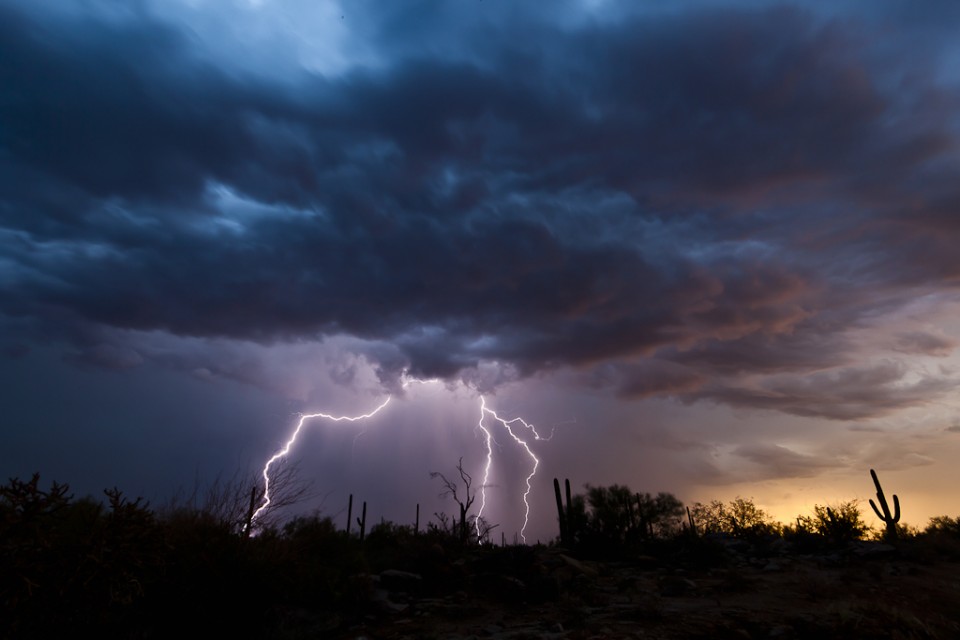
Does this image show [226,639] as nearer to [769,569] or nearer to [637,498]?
[769,569]

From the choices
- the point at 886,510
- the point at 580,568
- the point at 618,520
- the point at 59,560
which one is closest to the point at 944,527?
the point at 886,510

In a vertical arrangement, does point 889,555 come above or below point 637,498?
below

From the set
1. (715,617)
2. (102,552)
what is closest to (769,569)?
(715,617)

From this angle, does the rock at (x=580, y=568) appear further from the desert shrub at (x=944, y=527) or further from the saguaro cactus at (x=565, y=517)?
the desert shrub at (x=944, y=527)

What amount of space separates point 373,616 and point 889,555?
54.2ft

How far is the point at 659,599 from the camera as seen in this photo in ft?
36.0

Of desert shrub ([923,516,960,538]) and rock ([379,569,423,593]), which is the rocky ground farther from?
desert shrub ([923,516,960,538])

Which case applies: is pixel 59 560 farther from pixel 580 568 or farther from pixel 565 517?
pixel 565 517

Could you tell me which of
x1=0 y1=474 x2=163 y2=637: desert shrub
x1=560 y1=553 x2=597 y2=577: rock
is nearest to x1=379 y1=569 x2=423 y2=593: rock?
x1=560 y1=553 x2=597 y2=577: rock

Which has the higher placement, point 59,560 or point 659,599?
point 59,560

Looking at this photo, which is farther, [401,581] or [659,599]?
[401,581]

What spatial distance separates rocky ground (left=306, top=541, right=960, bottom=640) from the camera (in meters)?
8.08

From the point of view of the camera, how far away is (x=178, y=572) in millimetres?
9141

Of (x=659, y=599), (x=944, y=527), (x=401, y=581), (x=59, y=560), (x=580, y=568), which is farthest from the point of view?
(x=944, y=527)
